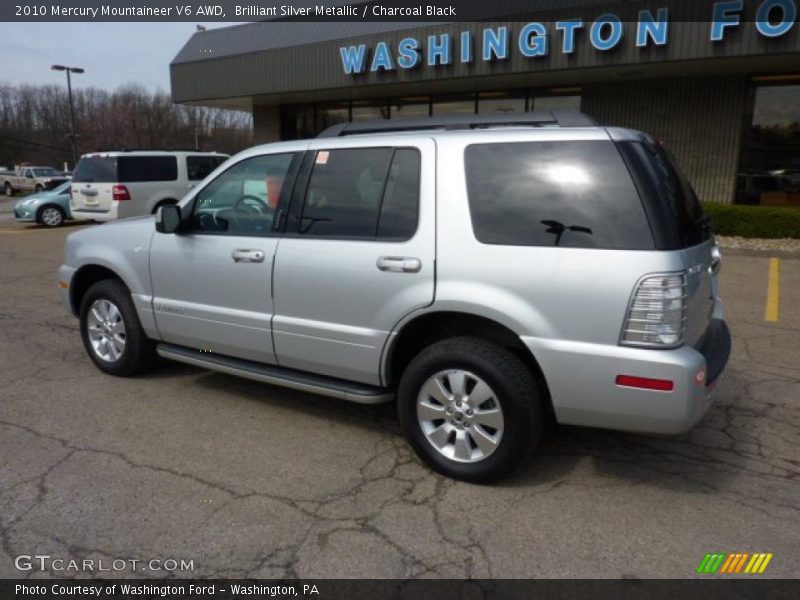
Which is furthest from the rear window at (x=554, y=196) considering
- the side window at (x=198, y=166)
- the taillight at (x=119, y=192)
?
the side window at (x=198, y=166)

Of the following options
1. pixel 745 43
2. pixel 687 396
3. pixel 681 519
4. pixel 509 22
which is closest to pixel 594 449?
pixel 681 519

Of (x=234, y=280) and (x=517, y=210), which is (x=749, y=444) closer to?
(x=517, y=210)

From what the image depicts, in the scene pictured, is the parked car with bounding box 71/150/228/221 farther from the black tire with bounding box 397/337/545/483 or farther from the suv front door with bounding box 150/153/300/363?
the black tire with bounding box 397/337/545/483

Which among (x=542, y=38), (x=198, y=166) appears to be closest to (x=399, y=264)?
(x=542, y=38)

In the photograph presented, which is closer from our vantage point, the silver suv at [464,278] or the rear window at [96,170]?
the silver suv at [464,278]

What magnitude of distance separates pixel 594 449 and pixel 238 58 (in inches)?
641

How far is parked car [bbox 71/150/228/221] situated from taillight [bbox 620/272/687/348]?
1359 centimetres

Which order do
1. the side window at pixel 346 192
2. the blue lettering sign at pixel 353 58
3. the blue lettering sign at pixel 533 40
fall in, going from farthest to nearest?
the blue lettering sign at pixel 353 58 < the blue lettering sign at pixel 533 40 < the side window at pixel 346 192

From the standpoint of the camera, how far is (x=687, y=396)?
2.84 meters

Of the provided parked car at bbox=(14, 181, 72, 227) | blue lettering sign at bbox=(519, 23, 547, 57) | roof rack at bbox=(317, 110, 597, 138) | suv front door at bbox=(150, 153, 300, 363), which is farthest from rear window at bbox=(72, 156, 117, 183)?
roof rack at bbox=(317, 110, 597, 138)

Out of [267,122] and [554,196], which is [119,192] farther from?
[554,196]

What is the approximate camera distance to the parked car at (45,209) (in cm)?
1805

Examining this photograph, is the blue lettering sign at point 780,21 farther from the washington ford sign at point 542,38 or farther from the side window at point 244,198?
the side window at point 244,198

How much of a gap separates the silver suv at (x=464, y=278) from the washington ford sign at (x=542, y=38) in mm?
9156
